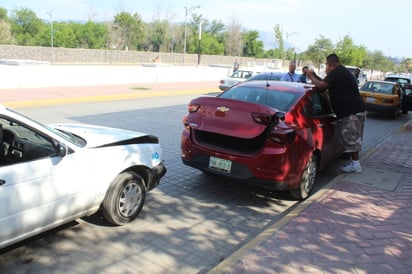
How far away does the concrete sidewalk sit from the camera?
11.4 feet

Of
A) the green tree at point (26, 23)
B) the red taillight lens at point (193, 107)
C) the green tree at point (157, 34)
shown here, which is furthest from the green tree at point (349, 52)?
the red taillight lens at point (193, 107)

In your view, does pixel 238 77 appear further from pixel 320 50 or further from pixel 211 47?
pixel 211 47

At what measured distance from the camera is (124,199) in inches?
168

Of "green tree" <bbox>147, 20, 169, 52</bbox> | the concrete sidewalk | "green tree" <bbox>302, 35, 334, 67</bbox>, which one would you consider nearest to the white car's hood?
the concrete sidewalk

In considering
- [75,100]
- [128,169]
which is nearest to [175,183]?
[128,169]

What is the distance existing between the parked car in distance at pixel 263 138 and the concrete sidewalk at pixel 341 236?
1.56 ft

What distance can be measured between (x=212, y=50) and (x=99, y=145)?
7842 centimetres

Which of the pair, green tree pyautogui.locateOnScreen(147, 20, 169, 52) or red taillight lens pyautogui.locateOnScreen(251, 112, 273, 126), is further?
green tree pyautogui.locateOnScreen(147, 20, 169, 52)

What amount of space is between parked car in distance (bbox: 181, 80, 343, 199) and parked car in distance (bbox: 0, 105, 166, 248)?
0.82 m

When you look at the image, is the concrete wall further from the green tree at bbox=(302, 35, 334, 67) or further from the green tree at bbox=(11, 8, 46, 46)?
the green tree at bbox=(11, 8, 46, 46)

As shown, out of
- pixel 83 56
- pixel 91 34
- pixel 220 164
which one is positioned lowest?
pixel 220 164

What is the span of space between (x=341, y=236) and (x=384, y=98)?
40.6ft

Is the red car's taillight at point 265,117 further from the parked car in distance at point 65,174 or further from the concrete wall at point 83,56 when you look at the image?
A: the concrete wall at point 83,56

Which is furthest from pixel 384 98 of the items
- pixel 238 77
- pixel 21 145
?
pixel 21 145
